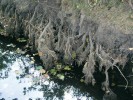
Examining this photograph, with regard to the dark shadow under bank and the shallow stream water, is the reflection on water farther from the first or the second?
the dark shadow under bank

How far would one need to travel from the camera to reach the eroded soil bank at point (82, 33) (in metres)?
7.75

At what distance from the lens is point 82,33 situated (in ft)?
27.8

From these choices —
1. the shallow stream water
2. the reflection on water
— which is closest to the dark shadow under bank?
the shallow stream water

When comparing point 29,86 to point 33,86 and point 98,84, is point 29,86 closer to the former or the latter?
point 33,86

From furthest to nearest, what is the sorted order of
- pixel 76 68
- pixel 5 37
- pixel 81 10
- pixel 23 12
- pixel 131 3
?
pixel 5 37
pixel 23 12
pixel 76 68
pixel 81 10
pixel 131 3

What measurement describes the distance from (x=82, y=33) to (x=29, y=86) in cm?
215

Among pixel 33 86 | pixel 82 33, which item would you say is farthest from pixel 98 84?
pixel 33 86

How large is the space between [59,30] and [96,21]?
1510 millimetres

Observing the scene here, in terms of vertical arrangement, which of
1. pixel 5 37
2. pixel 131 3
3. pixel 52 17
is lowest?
pixel 5 37

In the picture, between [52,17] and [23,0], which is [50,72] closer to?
[52,17]

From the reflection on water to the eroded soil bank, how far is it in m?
0.50

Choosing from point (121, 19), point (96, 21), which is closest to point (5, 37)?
point (96, 21)

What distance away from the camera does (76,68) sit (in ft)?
29.4

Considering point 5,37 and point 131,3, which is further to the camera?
point 5,37
